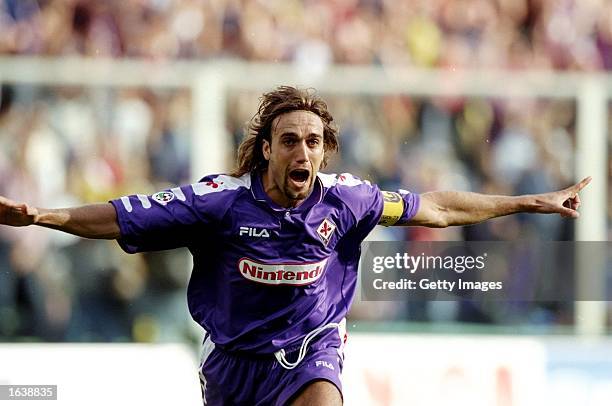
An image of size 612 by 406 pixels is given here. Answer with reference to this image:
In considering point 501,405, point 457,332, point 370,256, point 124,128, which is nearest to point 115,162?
point 124,128

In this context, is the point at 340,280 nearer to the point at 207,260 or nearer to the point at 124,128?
the point at 207,260

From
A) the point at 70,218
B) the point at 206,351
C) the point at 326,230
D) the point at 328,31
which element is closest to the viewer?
the point at 70,218

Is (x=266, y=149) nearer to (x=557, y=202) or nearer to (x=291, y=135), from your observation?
(x=291, y=135)

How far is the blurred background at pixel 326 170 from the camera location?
27.0 feet

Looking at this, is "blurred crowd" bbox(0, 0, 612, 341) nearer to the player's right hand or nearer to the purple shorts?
the purple shorts

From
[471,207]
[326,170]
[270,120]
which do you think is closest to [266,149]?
[270,120]

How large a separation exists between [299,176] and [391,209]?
24.7 inches

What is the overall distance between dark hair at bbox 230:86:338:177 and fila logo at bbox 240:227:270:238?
350 millimetres

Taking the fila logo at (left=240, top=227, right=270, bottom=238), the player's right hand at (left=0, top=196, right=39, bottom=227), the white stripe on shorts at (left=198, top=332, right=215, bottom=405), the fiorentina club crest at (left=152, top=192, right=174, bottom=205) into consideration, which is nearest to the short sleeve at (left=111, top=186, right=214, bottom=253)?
the fiorentina club crest at (left=152, top=192, right=174, bottom=205)

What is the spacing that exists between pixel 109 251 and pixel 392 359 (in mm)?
2293

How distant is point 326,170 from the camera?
864 centimetres

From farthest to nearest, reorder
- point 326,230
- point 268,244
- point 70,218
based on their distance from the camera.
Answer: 1. point 326,230
2. point 268,244
3. point 70,218

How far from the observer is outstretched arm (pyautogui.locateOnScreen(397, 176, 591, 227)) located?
19.1 feet

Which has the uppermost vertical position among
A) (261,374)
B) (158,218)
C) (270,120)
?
(270,120)
